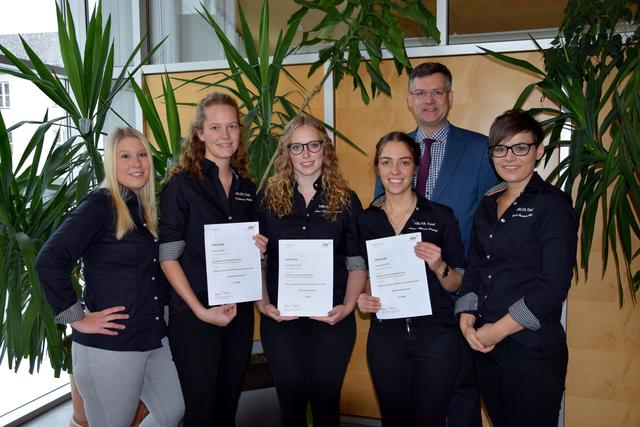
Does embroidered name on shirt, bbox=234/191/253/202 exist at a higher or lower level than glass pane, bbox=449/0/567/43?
lower

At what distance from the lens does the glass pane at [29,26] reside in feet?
10.8

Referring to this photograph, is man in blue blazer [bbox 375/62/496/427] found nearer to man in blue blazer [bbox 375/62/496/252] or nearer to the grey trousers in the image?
man in blue blazer [bbox 375/62/496/252]

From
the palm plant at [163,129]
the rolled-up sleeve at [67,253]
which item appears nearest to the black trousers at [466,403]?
the rolled-up sleeve at [67,253]

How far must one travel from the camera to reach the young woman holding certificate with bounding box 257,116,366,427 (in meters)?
1.96

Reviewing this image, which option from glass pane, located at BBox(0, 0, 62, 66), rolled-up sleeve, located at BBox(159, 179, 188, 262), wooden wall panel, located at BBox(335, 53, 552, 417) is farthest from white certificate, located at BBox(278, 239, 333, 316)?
glass pane, located at BBox(0, 0, 62, 66)

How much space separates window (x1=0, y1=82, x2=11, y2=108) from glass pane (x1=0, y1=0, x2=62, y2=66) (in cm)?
21

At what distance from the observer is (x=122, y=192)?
194cm

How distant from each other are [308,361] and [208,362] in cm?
37

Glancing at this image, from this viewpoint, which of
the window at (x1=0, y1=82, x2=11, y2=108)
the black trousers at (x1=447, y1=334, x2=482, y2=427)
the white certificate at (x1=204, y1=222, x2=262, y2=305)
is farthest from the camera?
the window at (x1=0, y1=82, x2=11, y2=108)

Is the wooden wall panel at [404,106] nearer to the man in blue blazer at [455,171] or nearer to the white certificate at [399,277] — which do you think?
the man in blue blazer at [455,171]

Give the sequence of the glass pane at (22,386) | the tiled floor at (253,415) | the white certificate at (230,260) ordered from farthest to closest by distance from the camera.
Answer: the glass pane at (22,386), the tiled floor at (253,415), the white certificate at (230,260)

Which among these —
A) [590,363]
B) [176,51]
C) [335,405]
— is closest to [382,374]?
[335,405]

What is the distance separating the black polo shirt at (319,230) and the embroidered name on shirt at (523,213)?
579 mm

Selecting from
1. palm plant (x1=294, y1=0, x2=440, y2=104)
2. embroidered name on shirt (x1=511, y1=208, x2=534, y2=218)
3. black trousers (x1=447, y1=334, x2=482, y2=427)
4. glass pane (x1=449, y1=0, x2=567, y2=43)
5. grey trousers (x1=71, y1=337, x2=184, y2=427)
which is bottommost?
black trousers (x1=447, y1=334, x2=482, y2=427)
